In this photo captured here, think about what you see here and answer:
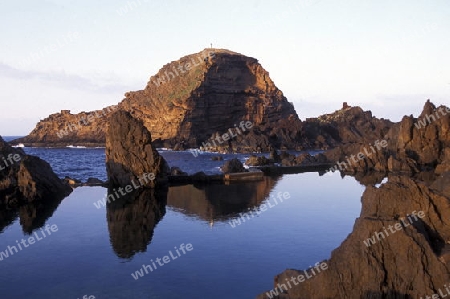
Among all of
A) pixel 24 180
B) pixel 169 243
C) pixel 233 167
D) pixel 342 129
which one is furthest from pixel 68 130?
pixel 169 243

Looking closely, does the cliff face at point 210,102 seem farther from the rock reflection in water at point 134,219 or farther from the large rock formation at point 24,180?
the rock reflection in water at point 134,219

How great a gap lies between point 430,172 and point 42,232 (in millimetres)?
37235

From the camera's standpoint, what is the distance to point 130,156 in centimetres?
3809

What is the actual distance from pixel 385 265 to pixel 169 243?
35.6 ft

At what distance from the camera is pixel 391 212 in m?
12.6

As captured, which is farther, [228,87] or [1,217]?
[228,87]

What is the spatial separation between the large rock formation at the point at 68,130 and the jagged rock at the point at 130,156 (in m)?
109

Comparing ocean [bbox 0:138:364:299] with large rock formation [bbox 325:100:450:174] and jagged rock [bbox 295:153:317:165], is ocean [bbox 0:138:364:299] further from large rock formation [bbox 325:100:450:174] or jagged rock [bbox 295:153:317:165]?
jagged rock [bbox 295:153:317:165]

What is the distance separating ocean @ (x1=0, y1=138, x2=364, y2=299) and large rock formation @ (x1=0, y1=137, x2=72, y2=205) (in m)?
1.78

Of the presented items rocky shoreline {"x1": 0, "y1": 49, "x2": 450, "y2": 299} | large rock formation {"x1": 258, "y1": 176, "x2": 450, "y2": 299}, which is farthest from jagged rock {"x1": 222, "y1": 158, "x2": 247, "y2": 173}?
large rock formation {"x1": 258, "y1": 176, "x2": 450, "y2": 299}

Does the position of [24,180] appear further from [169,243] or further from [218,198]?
[169,243]

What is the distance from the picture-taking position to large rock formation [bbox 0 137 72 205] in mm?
30203

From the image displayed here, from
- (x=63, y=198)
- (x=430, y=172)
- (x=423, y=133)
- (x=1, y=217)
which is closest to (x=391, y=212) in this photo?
(x=1, y=217)

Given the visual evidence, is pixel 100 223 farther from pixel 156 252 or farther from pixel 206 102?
pixel 206 102
